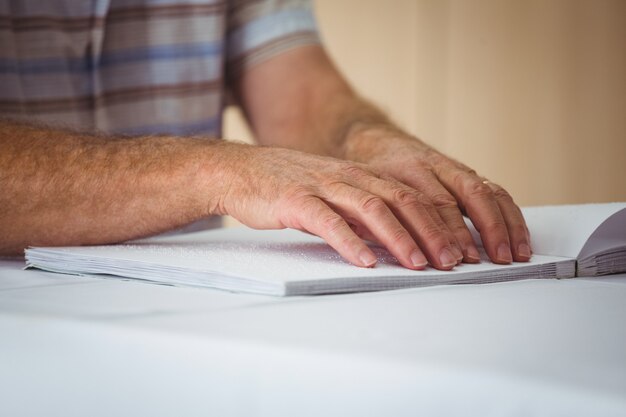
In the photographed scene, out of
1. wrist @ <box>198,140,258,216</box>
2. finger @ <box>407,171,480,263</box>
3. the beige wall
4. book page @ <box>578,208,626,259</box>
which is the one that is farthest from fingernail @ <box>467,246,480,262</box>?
the beige wall

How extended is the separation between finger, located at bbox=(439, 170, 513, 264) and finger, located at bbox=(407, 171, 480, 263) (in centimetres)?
1

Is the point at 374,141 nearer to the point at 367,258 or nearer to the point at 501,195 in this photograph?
the point at 501,195

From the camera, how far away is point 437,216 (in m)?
0.68

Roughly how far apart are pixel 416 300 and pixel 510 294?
3.2 inches

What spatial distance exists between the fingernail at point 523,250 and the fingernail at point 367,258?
0.54 ft

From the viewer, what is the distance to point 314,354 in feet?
1.25

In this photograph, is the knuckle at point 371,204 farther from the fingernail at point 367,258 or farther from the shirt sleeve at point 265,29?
the shirt sleeve at point 265,29

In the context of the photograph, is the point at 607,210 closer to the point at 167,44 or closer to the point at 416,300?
the point at 416,300

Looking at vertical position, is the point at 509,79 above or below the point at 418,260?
above

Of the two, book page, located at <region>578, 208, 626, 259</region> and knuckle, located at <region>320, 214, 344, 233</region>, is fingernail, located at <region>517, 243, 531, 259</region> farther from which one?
knuckle, located at <region>320, 214, 344, 233</region>

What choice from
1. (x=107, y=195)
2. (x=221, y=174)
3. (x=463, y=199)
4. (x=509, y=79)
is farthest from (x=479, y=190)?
(x=509, y=79)

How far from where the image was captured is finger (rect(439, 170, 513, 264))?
→ 0.68m

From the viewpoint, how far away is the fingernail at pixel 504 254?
0.66 metres

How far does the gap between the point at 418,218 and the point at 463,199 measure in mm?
122
